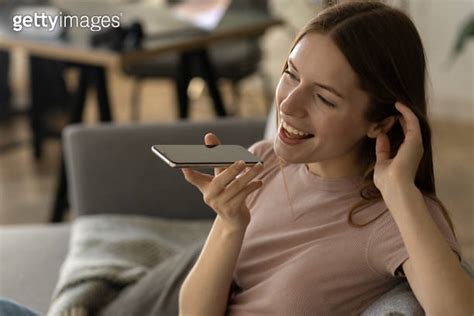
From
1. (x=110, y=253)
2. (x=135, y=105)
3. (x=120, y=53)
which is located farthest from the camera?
(x=135, y=105)

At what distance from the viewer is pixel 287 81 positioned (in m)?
0.98

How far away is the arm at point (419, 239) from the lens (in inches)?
33.8

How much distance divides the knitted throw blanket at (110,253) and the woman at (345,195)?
0.30 metres

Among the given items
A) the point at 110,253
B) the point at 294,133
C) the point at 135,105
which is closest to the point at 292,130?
the point at 294,133

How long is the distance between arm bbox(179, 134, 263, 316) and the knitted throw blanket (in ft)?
0.98

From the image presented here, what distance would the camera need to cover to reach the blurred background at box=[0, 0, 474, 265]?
108 inches

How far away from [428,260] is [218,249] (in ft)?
0.94

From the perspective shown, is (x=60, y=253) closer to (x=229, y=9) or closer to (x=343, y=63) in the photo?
(x=343, y=63)

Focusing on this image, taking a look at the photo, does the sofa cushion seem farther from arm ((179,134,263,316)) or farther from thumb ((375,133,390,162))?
thumb ((375,133,390,162))

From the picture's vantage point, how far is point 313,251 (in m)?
1.01

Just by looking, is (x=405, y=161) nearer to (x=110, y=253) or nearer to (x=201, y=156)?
(x=201, y=156)

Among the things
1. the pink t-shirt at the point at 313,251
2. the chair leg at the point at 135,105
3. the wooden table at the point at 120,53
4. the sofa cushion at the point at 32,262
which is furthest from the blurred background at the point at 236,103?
the pink t-shirt at the point at 313,251

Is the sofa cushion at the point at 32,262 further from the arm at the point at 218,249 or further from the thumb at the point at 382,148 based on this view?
the thumb at the point at 382,148

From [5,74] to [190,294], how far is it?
249cm
